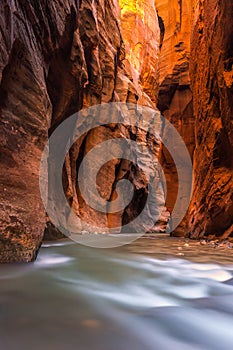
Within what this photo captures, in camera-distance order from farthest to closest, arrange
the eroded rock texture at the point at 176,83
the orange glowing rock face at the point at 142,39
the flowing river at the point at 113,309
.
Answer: the orange glowing rock face at the point at 142,39
the eroded rock texture at the point at 176,83
the flowing river at the point at 113,309

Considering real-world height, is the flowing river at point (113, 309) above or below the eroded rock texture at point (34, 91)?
below

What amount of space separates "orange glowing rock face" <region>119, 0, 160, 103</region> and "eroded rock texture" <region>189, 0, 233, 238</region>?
56.0ft

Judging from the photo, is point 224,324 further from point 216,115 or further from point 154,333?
point 216,115

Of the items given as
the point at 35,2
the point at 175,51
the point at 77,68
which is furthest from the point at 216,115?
the point at 175,51

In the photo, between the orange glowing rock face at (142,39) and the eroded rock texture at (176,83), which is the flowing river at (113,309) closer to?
the eroded rock texture at (176,83)

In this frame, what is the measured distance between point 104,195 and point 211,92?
7904mm

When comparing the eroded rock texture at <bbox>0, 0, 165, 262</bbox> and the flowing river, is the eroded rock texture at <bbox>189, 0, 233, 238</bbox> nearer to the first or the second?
the eroded rock texture at <bbox>0, 0, 165, 262</bbox>

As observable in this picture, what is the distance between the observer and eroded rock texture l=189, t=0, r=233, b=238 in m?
7.82

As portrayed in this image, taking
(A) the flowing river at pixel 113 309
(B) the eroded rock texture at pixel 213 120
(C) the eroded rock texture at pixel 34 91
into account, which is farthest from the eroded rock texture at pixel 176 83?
(A) the flowing river at pixel 113 309

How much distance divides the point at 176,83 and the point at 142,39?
15.2 metres

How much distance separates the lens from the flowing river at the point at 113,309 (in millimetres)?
1480

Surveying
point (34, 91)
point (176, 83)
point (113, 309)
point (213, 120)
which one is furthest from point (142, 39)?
point (113, 309)

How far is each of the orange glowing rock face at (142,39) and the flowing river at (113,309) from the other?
2584 cm

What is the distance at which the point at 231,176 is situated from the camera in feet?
28.1
